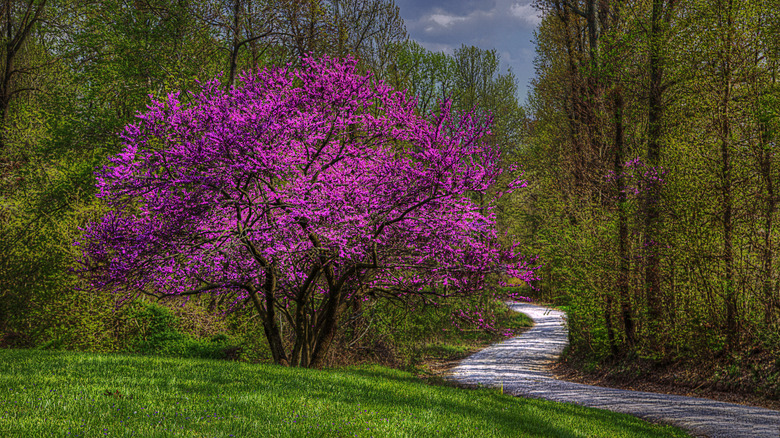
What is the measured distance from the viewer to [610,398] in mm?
10945

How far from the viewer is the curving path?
7.91m

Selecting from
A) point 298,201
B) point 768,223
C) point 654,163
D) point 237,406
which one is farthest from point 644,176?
point 237,406

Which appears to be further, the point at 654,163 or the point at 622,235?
the point at 622,235

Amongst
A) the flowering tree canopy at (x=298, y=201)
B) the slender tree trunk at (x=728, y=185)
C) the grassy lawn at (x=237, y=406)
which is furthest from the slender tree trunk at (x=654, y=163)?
the grassy lawn at (x=237, y=406)

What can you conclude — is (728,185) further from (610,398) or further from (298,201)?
(298,201)

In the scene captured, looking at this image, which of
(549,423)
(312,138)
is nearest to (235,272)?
(312,138)

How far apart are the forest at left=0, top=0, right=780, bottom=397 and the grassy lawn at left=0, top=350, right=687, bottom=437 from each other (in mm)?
→ 4246

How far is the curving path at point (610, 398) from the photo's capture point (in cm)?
791

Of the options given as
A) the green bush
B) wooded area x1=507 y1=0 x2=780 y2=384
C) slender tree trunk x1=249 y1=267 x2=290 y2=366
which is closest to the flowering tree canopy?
slender tree trunk x1=249 y1=267 x2=290 y2=366

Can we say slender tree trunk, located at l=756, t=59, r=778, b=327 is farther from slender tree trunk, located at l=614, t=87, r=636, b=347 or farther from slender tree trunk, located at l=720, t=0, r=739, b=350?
slender tree trunk, located at l=614, t=87, r=636, b=347

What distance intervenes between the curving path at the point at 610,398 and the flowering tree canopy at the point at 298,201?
3.39 m

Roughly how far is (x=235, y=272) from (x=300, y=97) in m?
3.80

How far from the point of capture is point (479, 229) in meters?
9.70

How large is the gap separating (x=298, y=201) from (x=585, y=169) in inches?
449
